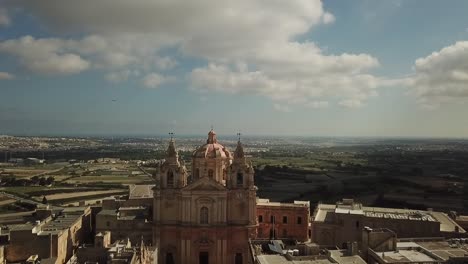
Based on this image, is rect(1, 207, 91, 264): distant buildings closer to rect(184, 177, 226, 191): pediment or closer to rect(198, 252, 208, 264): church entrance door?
rect(184, 177, 226, 191): pediment

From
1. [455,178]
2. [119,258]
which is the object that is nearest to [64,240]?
[119,258]

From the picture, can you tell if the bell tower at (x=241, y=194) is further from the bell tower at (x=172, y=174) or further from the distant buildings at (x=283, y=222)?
the distant buildings at (x=283, y=222)

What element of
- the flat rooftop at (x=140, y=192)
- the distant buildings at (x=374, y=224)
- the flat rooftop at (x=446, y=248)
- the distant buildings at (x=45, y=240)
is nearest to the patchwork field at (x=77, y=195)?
the flat rooftop at (x=140, y=192)

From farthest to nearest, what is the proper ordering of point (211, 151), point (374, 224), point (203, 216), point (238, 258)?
point (211, 151)
point (203, 216)
point (238, 258)
point (374, 224)

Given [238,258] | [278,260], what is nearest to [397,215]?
[238,258]

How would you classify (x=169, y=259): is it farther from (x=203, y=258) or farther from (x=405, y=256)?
(x=405, y=256)

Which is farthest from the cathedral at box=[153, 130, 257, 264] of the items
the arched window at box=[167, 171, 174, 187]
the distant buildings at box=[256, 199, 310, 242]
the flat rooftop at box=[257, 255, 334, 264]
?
the flat rooftop at box=[257, 255, 334, 264]
